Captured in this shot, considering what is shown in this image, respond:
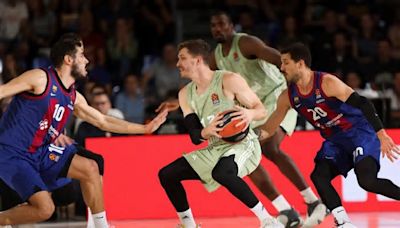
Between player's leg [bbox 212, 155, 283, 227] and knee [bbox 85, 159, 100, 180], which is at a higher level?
knee [bbox 85, 159, 100, 180]

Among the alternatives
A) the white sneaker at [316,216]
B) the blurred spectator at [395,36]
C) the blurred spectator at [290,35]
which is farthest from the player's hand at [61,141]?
the blurred spectator at [395,36]

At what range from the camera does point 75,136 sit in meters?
11.0

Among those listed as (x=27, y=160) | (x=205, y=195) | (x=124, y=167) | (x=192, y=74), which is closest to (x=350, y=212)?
(x=205, y=195)

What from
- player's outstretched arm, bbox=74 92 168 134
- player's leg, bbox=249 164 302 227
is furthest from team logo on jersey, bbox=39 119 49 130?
player's leg, bbox=249 164 302 227

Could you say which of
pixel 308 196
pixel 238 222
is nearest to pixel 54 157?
pixel 308 196

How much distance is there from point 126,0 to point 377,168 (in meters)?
7.41

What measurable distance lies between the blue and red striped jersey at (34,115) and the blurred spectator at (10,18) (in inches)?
264

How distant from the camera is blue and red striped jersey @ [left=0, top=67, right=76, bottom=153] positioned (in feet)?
25.0

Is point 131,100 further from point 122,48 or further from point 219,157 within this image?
point 219,157

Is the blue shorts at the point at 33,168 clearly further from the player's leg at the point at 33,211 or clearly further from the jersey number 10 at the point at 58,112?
the jersey number 10 at the point at 58,112

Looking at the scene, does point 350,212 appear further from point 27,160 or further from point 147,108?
point 27,160

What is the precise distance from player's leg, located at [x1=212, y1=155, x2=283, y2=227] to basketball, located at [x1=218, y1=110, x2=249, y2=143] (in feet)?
0.58

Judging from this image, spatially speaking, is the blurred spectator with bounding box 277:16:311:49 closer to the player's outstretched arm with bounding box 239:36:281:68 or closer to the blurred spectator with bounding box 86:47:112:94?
the blurred spectator with bounding box 86:47:112:94

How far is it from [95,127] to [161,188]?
3.21 ft
